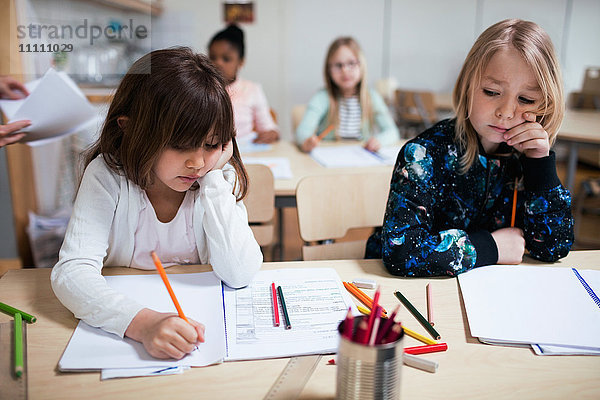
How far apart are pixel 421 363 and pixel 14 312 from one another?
70 centimetres

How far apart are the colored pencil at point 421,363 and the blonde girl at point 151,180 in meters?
0.38

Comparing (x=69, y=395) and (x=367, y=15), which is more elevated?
(x=367, y=15)

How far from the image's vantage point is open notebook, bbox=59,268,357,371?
0.78 meters

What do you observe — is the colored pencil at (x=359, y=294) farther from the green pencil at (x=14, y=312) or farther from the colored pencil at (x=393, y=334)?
the green pencil at (x=14, y=312)

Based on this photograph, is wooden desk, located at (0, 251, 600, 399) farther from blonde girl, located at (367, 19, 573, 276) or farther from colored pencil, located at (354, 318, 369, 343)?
blonde girl, located at (367, 19, 573, 276)

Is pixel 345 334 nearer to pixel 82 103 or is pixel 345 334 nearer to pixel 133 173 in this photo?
pixel 133 173

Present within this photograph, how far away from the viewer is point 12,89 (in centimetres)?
155

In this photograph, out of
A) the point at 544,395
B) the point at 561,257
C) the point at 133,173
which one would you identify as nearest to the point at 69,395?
the point at 133,173

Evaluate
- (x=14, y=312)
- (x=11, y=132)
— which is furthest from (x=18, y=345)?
(x=11, y=132)

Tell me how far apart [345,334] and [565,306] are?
1.82ft

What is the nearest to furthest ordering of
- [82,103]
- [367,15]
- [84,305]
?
[84,305], [82,103], [367,15]

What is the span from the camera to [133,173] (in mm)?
1091

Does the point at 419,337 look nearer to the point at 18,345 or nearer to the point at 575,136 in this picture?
the point at 18,345

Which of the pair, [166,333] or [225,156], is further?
[225,156]
